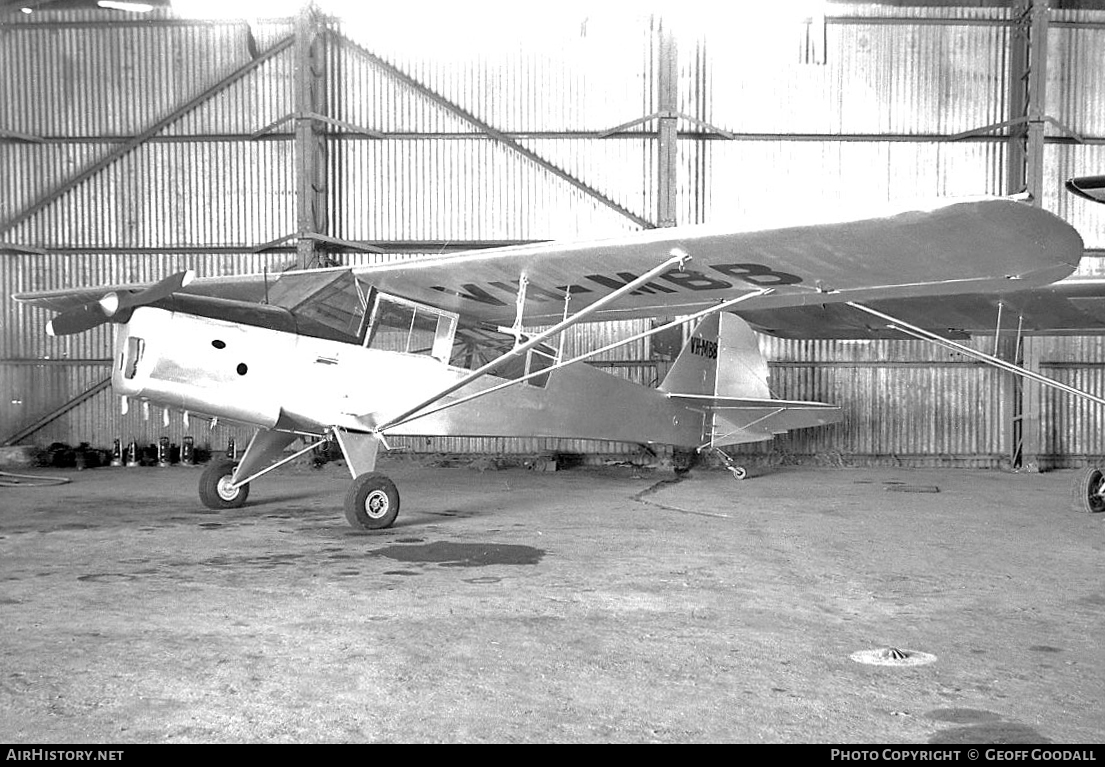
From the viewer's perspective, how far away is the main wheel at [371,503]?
24.2 feet

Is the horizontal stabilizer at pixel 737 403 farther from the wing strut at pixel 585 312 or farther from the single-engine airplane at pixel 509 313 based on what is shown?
the wing strut at pixel 585 312

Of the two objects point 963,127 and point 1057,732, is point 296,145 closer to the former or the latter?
point 963,127

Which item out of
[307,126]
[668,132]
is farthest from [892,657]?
[307,126]

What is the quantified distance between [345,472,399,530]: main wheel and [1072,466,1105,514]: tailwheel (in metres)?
6.67

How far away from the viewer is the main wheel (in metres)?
7.37

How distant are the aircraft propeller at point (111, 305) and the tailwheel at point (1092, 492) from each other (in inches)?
331

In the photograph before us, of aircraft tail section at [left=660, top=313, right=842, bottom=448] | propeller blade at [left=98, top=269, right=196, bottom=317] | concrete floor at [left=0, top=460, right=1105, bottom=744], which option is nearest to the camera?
concrete floor at [left=0, top=460, right=1105, bottom=744]

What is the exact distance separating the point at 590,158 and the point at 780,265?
9.60 meters

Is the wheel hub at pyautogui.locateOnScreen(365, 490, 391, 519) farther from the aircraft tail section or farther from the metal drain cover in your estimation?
the aircraft tail section

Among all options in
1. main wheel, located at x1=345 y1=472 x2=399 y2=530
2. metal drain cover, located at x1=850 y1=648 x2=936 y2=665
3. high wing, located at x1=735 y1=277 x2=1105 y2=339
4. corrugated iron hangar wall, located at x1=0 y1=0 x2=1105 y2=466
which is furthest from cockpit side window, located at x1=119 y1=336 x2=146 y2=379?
corrugated iron hangar wall, located at x1=0 y1=0 x2=1105 y2=466

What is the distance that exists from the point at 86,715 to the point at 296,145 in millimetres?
13560

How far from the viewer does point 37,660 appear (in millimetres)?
3719

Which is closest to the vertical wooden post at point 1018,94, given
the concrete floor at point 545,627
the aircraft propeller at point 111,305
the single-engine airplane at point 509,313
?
the single-engine airplane at point 509,313

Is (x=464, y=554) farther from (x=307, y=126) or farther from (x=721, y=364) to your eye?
(x=307, y=126)
